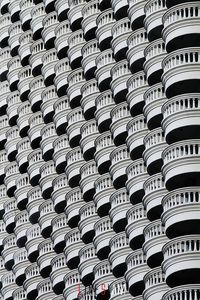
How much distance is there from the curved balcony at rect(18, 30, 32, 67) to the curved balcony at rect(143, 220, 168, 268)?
116 feet

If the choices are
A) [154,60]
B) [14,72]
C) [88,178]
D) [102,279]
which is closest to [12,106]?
[14,72]

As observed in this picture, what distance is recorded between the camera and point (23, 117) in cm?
14212

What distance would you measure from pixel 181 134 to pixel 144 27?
47.2 ft

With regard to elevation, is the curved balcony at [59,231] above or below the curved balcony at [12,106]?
below

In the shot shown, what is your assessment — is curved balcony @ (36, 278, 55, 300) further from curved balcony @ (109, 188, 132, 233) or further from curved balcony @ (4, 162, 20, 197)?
curved balcony @ (4, 162, 20, 197)

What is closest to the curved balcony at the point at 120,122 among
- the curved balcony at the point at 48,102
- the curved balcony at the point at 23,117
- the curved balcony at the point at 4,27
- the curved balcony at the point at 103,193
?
the curved balcony at the point at 103,193

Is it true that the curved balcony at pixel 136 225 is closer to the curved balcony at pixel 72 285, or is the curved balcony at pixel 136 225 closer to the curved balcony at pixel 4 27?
the curved balcony at pixel 72 285

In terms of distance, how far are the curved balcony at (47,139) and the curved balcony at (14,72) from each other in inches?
381

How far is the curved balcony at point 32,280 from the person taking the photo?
130400 millimetres

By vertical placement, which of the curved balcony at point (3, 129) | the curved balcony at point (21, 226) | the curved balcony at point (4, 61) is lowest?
the curved balcony at point (21, 226)

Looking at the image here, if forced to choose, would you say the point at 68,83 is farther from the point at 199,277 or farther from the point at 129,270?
the point at 199,277

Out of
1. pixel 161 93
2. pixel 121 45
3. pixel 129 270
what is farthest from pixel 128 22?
pixel 129 270

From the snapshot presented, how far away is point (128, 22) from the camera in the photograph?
128 metres

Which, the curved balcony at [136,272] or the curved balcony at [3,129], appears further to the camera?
the curved balcony at [3,129]
